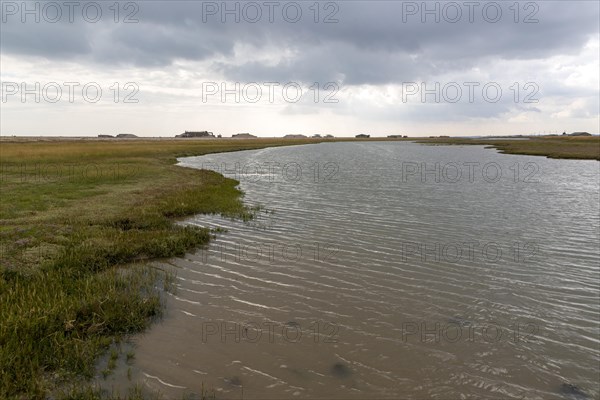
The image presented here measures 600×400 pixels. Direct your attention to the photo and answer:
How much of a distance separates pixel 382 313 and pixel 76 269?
10.0 meters

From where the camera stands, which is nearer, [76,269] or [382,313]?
[382,313]

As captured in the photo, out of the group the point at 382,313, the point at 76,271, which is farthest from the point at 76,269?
the point at 382,313

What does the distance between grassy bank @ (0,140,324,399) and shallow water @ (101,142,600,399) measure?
1061 millimetres

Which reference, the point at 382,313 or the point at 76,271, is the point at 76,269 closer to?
the point at 76,271

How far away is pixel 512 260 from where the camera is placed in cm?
1462

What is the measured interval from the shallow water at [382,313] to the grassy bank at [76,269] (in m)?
1.06

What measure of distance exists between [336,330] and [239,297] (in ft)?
10.9

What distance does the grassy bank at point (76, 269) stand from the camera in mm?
7379

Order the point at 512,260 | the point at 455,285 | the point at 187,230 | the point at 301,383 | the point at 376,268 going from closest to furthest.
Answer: the point at 301,383 < the point at 455,285 < the point at 376,268 < the point at 512,260 < the point at 187,230

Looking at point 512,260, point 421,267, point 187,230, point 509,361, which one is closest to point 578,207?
point 512,260

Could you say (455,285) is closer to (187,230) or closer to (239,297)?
(239,297)

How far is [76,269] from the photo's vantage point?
12.0m

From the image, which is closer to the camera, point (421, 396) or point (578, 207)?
point (421, 396)

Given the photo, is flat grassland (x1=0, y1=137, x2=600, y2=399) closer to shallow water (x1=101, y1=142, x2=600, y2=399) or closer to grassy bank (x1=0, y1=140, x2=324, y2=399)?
grassy bank (x1=0, y1=140, x2=324, y2=399)
